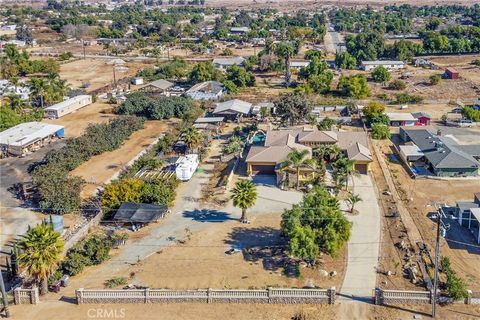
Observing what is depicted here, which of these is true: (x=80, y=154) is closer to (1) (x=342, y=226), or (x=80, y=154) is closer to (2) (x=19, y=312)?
(2) (x=19, y=312)

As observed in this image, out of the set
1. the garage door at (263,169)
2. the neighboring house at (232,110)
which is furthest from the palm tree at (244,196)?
the neighboring house at (232,110)

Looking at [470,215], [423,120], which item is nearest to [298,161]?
[470,215]

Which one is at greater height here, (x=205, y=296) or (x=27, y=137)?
(x=27, y=137)

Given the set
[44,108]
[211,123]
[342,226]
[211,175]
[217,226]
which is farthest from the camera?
[44,108]

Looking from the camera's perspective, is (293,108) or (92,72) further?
(92,72)

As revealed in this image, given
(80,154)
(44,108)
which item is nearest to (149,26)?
(44,108)

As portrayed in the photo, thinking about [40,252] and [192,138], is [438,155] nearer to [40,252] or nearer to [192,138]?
[192,138]
